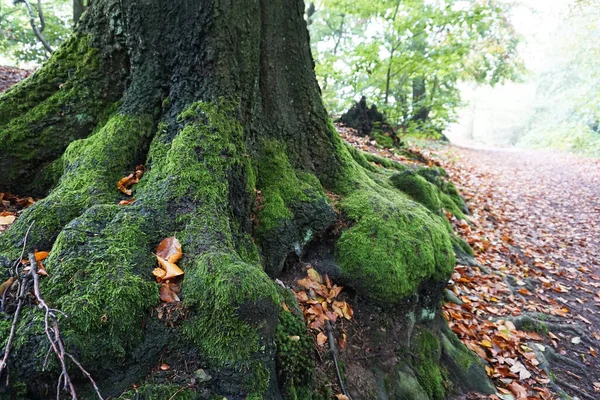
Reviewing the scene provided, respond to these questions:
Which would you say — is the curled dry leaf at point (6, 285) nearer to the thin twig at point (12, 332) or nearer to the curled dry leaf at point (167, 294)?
the thin twig at point (12, 332)

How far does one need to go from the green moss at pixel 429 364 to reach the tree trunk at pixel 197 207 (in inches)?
0.9

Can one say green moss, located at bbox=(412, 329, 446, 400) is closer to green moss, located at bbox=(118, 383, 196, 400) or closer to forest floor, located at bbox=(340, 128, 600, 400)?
forest floor, located at bbox=(340, 128, 600, 400)

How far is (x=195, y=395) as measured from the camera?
66.7 inches

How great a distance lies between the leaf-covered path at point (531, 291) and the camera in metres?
4.21

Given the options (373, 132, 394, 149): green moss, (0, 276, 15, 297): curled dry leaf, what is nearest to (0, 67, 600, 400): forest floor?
(373, 132, 394, 149): green moss

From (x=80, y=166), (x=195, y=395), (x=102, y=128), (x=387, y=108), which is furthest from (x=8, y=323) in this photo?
(x=387, y=108)

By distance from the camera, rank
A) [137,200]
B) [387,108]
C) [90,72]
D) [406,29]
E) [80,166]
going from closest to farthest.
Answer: [137,200] → [80,166] → [90,72] → [406,29] → [387,108]

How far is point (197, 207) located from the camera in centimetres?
A: 239

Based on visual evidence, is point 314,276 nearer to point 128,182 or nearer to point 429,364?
point 429,364

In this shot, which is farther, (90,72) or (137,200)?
(90,72)

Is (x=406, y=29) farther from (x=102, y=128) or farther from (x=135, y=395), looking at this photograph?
(x=135, y=395)

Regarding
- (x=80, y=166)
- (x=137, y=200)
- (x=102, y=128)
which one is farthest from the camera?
(x=102, y=128)

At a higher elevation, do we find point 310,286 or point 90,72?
point 90,72

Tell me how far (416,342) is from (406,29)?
769 centimetres
